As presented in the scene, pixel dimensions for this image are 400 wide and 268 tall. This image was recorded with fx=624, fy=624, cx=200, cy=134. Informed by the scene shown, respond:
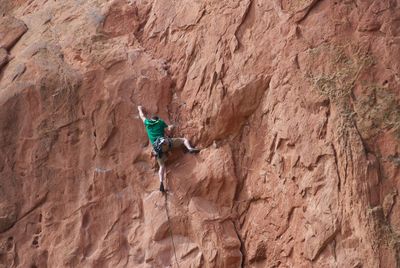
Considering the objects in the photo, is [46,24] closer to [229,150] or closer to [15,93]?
[15,93]

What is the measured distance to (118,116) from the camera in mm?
13352

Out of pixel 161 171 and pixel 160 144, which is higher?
pixel 160 144

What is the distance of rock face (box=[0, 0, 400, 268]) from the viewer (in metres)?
11.2

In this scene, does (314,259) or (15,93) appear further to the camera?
(15,93)

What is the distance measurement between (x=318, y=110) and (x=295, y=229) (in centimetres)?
225

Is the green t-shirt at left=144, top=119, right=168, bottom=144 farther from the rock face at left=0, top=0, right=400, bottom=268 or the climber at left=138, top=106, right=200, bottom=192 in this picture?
the rock face at left=0, top=0, right=400, bottom=268

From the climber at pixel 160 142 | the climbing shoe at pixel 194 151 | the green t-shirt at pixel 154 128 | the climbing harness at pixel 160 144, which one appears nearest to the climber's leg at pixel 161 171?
the climber at pixel 160 142

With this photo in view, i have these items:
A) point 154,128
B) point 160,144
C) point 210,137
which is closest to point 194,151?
point 210,137

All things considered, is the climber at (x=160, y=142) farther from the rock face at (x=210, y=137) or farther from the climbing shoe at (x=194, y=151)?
the rock face at (x=210, y=137)

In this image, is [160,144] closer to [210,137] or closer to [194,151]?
[194,151]

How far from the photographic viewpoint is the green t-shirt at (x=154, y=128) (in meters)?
12.7

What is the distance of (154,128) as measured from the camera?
12.7 m

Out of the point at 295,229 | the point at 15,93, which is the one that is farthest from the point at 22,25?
the point at 295,229

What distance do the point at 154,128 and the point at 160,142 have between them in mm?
332
